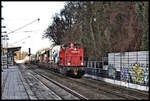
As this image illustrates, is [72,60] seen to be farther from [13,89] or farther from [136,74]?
[13,89]

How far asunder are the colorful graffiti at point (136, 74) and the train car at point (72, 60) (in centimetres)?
593

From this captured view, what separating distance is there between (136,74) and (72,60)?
863 cm

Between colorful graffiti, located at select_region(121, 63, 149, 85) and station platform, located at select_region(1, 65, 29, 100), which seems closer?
station platform, located at select_region(1, 65, 29, 100)

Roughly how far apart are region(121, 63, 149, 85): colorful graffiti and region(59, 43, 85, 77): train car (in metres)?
5.93

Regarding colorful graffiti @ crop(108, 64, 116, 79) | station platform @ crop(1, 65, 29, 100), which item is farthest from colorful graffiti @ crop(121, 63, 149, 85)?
station platform @ crop(1, 65, 29, 100)

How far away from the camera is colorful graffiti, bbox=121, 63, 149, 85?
55.2ft

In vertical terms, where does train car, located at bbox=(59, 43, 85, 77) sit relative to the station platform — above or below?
above

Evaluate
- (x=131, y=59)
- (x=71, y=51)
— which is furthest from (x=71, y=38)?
(x=131, y=59)

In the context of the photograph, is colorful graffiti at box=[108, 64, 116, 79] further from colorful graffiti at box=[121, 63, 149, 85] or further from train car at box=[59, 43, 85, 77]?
train car at box=[59, 43, 85, 77]

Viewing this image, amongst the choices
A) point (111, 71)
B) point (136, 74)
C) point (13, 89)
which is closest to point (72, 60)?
point (111, 71)

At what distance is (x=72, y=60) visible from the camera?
82.4 feet

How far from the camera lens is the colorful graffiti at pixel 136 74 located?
1684cm

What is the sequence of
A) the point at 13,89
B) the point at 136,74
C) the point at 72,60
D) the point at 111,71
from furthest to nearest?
1. the point at 72,60
2. the point at 111,71
3. the point at 136,74
4. the point at 13,89

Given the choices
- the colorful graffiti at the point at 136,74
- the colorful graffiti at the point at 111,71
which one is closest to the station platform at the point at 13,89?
the colorful graffiti at the point at 111,71
